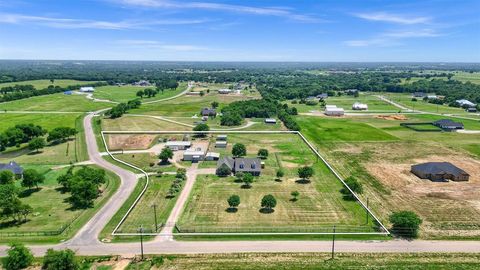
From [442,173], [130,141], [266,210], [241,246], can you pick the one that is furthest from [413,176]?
[130,141]

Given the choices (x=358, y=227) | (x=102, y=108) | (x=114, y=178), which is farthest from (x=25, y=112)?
(x=358, y=227)

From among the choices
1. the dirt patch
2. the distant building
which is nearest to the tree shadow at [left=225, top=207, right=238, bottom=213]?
the distant building

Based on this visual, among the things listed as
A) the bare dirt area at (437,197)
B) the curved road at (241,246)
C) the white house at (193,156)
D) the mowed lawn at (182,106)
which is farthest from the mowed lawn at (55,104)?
the bare dirt area at (437,197)

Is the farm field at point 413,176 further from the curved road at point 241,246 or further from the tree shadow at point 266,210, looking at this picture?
the tree shadow at point 266,210

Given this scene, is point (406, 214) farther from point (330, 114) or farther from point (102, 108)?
point (102, 108)

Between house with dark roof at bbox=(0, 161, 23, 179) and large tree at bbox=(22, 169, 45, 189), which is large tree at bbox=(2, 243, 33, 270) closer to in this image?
large tree at bbox=(22, 169, 45, 189)

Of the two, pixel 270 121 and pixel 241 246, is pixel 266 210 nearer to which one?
pixel 241 246
